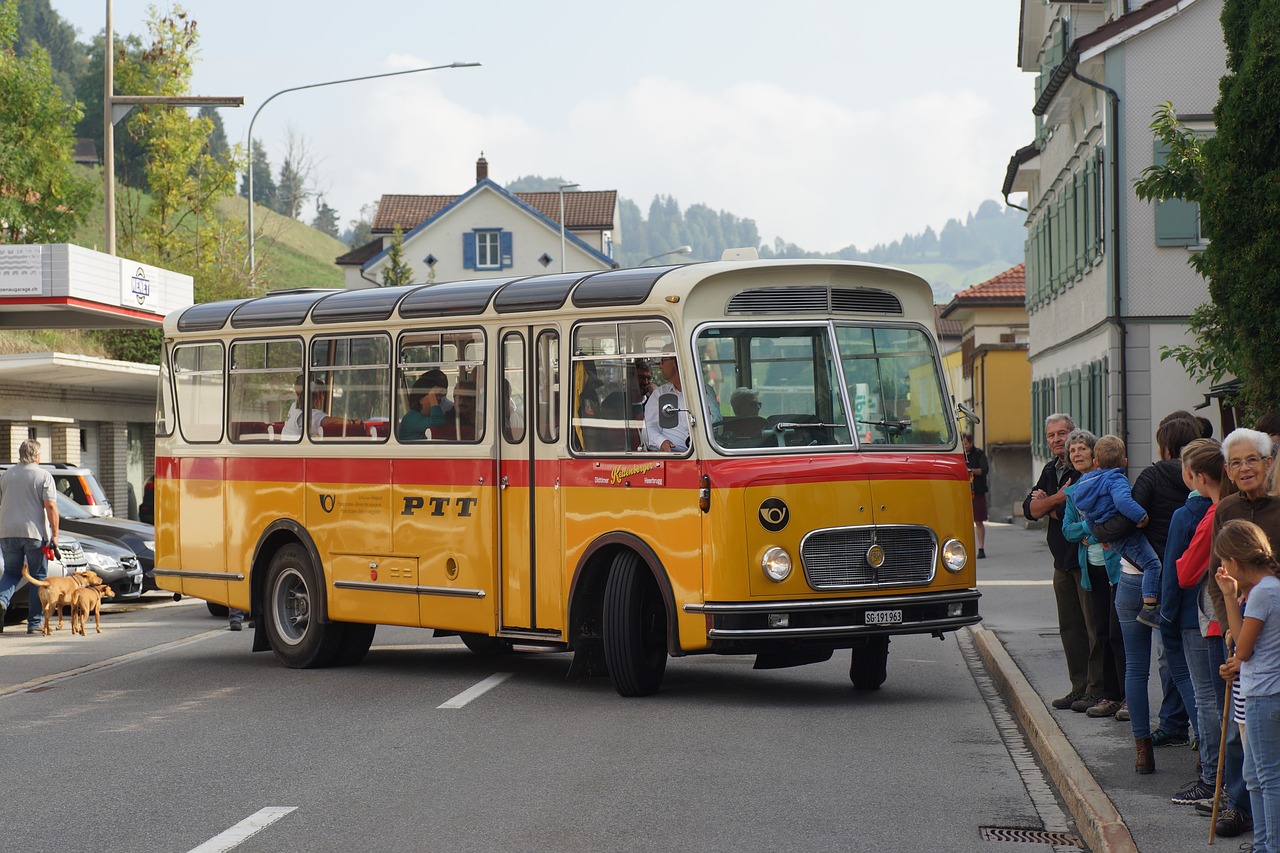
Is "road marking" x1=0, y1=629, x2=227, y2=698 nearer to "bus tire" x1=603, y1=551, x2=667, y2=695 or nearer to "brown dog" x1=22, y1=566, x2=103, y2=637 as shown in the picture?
"brown dog" x1=22, y1=566, x2=103, y2=637

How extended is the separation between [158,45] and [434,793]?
4725cm

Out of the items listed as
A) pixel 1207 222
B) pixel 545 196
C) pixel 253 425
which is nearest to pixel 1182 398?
pixel 1207 222

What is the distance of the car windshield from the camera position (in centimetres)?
2336

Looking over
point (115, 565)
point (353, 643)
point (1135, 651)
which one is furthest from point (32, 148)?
point (1135, 651)

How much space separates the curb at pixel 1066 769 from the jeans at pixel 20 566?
404 inches

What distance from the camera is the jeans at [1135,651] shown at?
9.05m

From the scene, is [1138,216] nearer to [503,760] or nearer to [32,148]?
[503,760]

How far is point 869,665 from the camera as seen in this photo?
13.2 metres

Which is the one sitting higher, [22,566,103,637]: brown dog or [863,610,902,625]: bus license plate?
[863,610,902,625]: bus license plate

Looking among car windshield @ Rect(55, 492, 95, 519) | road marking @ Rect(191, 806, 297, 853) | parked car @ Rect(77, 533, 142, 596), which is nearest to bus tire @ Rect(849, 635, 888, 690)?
road marking @ Rect(191, 806, 297, 853)

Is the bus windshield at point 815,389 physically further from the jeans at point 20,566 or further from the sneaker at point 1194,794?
the jeans at point 20,566

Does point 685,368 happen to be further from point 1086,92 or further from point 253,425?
point 1086,92

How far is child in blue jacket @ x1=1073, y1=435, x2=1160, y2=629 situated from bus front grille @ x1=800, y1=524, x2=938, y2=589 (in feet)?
7.34

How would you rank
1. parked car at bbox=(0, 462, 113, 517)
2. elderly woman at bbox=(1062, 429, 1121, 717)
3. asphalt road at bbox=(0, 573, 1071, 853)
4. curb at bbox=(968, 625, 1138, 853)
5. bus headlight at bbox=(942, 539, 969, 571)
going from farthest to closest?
parked car at bbox=(0, 462, 113, 517) < bus headlight at bbox=(942, 539, 969, 571) < elderly woman at bbox=(1062, 429, 1121, 717) < asphalt road at bbox=(0, 573, 1071, 853) < curb at bbox=(968, 625, 1138, 853)
